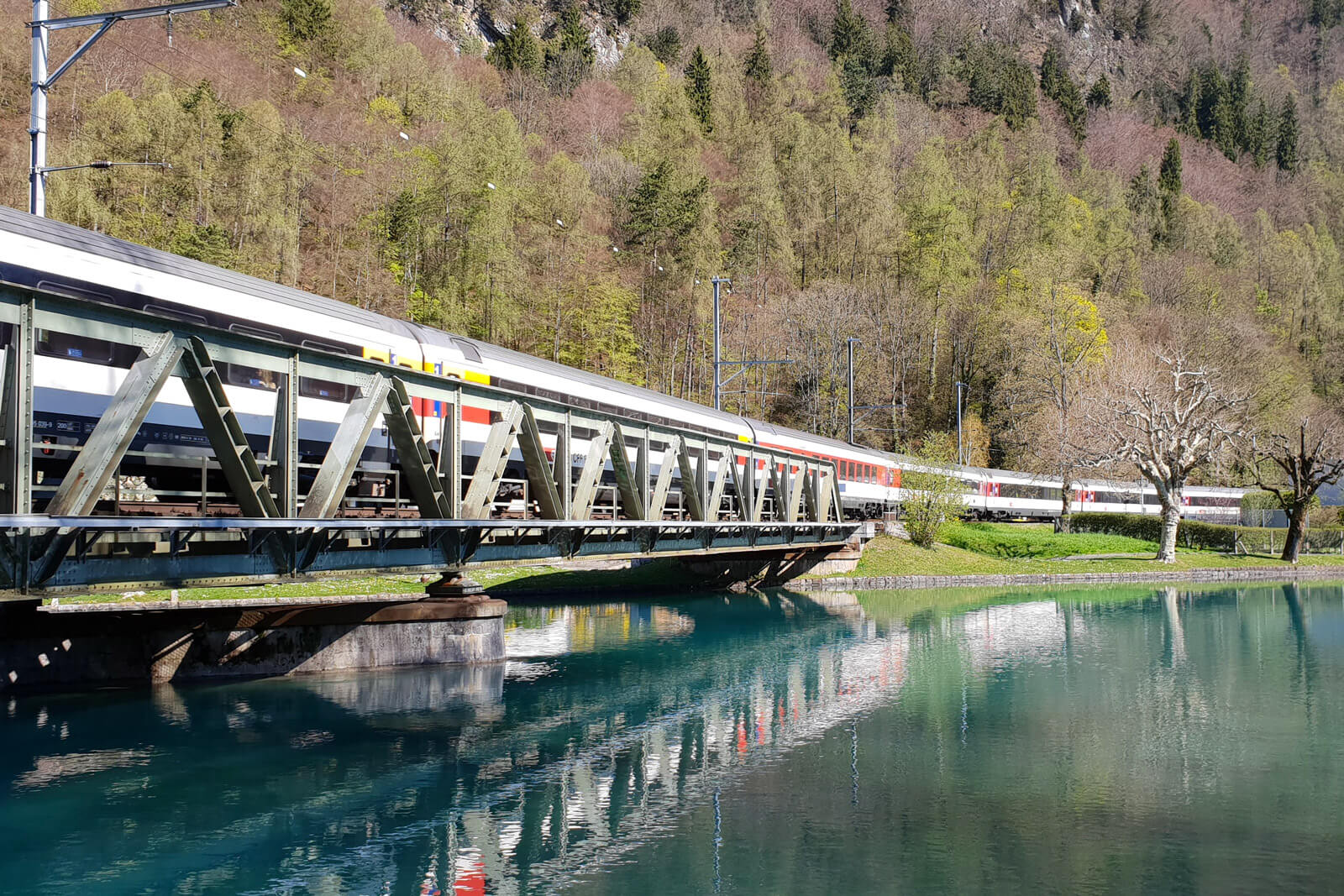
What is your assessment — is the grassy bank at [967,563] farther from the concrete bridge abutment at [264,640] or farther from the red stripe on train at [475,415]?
the concrete bridge abutment at [264,640]

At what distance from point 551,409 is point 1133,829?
12.0 m

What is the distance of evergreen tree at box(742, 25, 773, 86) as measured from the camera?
115m

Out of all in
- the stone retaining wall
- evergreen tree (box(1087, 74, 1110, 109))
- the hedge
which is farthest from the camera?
evergreen tree (box(1087, 74, 1110, 109))

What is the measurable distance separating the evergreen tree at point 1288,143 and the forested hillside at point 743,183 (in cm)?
39

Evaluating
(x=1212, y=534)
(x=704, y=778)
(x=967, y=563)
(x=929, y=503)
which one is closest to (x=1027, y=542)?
(x=967, y=563)

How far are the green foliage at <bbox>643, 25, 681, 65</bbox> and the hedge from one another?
75580 mm

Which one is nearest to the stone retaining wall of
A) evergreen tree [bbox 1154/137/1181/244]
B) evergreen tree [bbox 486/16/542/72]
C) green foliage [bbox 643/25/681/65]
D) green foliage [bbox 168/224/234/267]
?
green foliage [bbox 168/224/234/267]

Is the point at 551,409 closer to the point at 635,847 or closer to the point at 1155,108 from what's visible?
the point at 635,847

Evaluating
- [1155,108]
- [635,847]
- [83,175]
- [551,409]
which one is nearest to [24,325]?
[635,847]

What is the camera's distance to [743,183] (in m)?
88.2

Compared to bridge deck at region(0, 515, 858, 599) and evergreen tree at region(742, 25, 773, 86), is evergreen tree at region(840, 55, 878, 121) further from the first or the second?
bridge deck at region(0, 515, 858, 599)

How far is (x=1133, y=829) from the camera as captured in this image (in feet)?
41.3

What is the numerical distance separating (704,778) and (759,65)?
110145 millimetres

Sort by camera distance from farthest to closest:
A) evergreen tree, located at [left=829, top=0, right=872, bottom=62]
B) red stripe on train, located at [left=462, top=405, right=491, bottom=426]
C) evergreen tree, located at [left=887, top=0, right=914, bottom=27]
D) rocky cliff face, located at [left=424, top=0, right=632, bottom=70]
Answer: evergreen tree, located at [left=887, top=0, right=914, bottom=27] → evergreen tree, located at [left=829, top=0, right=872, bottom=62] → rocky cliff face, located at [left=424, top=0, right=632, bottom=70] → red stripe on train, located at [left=462, top=405, right=491, bottom=426]
